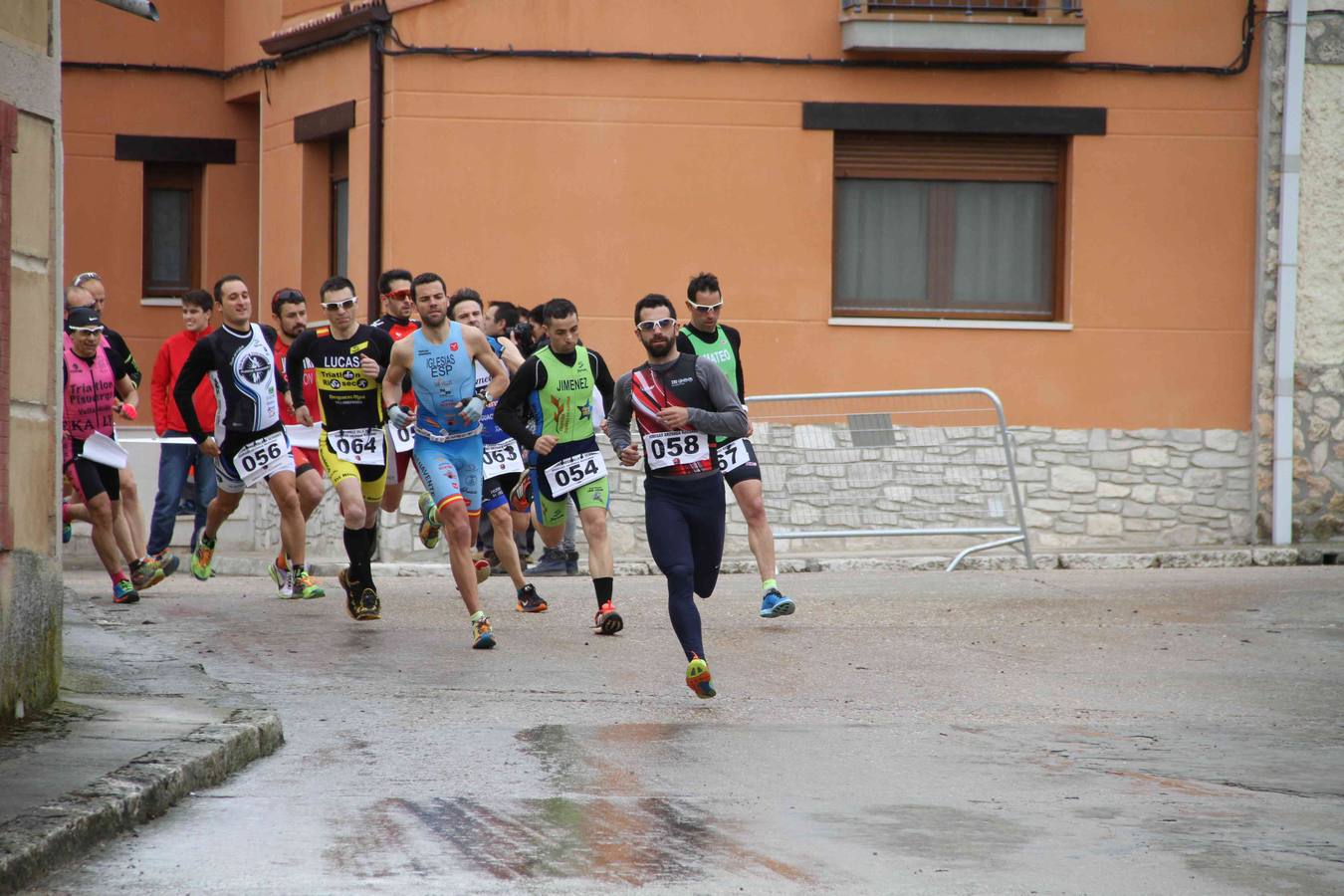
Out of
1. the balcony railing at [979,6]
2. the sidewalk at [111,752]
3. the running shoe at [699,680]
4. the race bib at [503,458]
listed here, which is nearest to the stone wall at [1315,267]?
the balcony railing at [979,6]

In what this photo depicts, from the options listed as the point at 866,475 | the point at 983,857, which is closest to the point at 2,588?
the point at 983,857

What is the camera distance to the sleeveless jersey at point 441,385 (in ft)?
36.6

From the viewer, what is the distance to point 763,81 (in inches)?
693

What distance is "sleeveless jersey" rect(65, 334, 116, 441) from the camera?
12.4 meters

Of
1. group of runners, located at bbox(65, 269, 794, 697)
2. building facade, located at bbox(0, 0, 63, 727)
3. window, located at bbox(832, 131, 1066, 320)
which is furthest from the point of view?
window, located at bbox(832, 131, 1066, 320)

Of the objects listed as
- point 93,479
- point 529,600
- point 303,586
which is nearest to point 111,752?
point 529,600

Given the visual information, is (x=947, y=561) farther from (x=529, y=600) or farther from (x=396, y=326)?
(x=396, y=326)

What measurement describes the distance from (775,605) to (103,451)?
4382 mm

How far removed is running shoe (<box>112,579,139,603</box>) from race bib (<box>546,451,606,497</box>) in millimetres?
3119

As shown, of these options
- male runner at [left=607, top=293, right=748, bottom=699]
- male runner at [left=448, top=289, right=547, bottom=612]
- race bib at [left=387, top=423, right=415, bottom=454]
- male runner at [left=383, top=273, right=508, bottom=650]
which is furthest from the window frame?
male runner at [left=607, top=293, right=748, bottom=699]

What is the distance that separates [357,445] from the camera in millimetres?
12055

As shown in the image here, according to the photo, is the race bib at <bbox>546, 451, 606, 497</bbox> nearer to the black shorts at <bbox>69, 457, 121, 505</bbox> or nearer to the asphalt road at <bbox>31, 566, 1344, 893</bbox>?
the asphalt road at <bbox>31, 566, 1344, 893</bbox>

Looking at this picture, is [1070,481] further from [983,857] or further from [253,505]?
[983,857]

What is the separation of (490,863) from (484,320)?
922 centimetres
